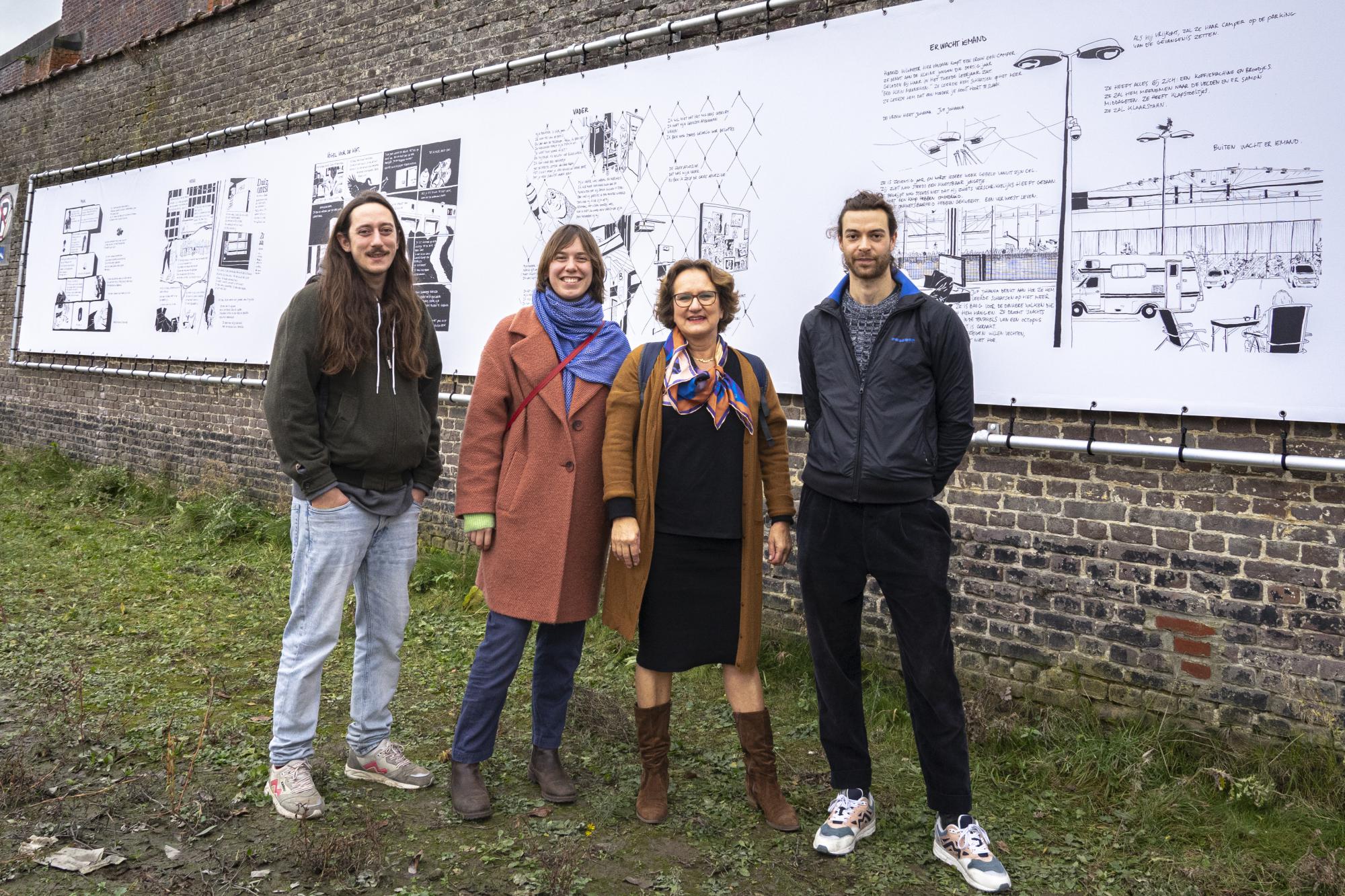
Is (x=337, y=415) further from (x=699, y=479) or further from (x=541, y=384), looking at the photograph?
(x=699, y=479)

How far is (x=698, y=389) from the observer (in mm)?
3266

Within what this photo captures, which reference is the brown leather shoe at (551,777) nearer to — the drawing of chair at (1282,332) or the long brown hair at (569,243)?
the long brown hair at (569,243)

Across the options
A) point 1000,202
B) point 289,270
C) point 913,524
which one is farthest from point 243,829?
point 289,270

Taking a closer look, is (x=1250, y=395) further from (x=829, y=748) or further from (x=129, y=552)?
(x=129, y=552)

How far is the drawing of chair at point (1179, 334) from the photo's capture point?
4008 millimetres

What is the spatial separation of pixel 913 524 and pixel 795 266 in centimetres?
248

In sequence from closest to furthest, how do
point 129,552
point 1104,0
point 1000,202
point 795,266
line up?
point 1104,0 < point 1000,202 < point 795,266 < point 129,552

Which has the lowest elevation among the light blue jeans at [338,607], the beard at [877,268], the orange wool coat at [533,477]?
the light blue jeans at [338,607]

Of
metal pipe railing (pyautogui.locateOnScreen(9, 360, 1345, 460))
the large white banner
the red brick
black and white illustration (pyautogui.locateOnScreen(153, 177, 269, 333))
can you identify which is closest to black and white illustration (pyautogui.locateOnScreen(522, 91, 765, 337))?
the large white banner

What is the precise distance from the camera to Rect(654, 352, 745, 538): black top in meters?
3.25

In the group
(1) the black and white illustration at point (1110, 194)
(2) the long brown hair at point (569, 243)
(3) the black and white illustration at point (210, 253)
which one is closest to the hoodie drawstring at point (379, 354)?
(2) the long brown hair at point (569, 243)

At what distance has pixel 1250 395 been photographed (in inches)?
153

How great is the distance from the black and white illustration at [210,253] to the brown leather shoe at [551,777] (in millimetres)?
6657

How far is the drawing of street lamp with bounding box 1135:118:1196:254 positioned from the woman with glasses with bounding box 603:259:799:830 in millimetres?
2090
